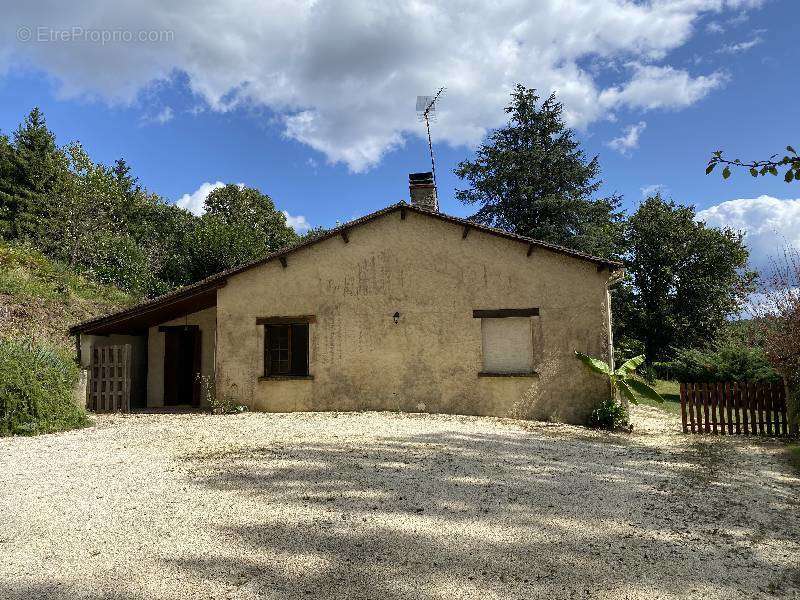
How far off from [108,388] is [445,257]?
394 inches

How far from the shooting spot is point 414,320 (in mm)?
12453

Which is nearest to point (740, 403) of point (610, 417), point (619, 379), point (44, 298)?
point (619, 379)

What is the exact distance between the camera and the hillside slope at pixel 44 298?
1844cm

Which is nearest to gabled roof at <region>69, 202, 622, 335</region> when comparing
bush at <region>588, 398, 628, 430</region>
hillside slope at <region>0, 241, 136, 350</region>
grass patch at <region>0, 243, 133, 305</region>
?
bush at <region>588, 398, 628, 430</region>

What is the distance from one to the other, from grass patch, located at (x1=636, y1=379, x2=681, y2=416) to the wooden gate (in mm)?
14726

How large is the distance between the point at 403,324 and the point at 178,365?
7651 millimetres

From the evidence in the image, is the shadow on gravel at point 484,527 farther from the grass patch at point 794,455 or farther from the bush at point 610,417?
the bush at point 610,417

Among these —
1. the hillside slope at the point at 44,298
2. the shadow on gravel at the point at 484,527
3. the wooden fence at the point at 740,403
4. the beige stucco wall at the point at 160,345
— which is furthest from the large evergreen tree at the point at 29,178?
the wooden fence at the point at 740,403

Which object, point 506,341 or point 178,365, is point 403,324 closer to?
point 506,341

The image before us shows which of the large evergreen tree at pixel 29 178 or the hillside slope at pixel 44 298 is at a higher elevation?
the large evergreen tree at pixel 29 178

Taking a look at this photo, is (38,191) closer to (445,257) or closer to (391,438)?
(445,257)

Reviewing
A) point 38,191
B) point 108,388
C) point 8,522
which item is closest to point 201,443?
point 8,522

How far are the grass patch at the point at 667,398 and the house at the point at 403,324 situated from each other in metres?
4.35

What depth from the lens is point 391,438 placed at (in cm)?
871
